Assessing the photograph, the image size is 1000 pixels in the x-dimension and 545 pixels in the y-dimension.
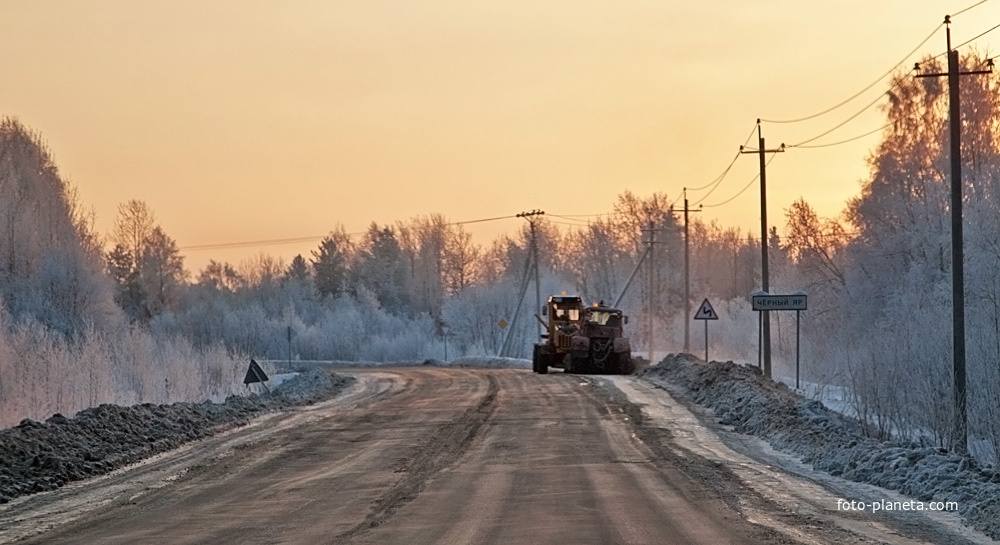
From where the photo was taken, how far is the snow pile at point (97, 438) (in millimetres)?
16156

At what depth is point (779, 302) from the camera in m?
32.3

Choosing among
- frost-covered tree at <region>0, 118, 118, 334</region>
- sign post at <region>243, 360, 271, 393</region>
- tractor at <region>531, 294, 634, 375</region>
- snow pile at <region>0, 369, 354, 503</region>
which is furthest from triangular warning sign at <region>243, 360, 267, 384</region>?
frost-covered tree at <region>0, 118, 118, 334</region>

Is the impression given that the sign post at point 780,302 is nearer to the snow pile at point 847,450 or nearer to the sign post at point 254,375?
the snow pile at point 847,450

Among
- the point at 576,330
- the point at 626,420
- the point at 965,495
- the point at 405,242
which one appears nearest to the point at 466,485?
the point at 965,495

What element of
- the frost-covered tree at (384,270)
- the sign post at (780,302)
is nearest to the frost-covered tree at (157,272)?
the frost-covered tree at (384,270)

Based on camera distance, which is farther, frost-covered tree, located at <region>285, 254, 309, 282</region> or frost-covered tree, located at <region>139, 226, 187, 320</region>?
frost-covered tree, located at <region>285, 254, 309, 282</region>

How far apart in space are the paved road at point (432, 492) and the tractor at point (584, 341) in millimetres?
18261

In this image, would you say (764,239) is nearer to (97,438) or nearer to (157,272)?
(97,438)

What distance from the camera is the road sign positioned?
105ft

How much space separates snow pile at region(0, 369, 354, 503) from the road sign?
1507 centimetres

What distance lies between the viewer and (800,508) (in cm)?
1268

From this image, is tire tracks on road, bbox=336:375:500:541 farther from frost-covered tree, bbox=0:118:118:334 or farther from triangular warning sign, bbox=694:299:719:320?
frost-covered tree, bbox=0:118:118:334

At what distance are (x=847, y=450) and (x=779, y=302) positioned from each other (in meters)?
15.9

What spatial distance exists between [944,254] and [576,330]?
49.1ft
